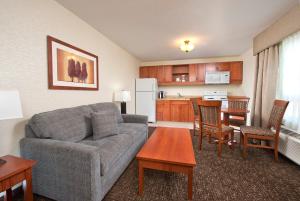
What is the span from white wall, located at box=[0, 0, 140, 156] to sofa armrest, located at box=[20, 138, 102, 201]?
1.36 ft

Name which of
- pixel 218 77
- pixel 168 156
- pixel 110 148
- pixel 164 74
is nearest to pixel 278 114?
pixel 168 156

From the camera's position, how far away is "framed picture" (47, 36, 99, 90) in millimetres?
1916

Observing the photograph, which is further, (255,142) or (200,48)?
(200,48)

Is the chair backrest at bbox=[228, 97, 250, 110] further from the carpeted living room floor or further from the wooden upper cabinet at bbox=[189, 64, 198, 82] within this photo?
the wooden upper cabinet at bbox=[189, 64, 198, 82]

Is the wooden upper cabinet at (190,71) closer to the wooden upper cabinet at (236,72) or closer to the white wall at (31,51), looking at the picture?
the wooden upper cabinet at (236,72)

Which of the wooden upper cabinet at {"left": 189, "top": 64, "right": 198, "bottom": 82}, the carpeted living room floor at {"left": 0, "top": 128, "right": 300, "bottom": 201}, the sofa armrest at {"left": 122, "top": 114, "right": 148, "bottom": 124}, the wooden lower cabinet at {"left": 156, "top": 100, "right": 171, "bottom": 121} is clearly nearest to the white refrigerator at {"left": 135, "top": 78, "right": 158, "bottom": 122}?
the wooden lower cabinet at {"left": 156, "top": 100, "right": 171, "bottom": 121}

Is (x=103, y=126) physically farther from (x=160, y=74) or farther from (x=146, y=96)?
(x=160, y=74)

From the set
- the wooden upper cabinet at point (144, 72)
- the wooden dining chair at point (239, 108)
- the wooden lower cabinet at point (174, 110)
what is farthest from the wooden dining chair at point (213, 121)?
the wooden upper cabinet at point (144, 72)

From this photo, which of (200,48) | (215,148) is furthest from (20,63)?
(200,48)

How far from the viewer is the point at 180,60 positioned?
17.4 feet

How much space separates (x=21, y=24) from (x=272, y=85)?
3933 millimetres

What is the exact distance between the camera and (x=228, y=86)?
4969 millimetres

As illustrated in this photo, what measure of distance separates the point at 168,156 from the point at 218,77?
4.11 meters

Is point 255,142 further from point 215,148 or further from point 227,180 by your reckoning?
point 227,180
